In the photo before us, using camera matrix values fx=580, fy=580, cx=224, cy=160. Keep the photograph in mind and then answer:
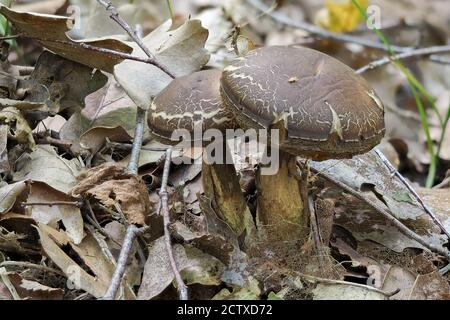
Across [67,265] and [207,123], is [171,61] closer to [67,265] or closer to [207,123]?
[207,123]

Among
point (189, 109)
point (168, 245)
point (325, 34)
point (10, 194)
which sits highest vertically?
point (189, 109)

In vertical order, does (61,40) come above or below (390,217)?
above

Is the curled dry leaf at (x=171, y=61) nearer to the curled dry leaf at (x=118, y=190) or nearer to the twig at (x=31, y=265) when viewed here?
the curled dry leaf at (x=118, y=190)

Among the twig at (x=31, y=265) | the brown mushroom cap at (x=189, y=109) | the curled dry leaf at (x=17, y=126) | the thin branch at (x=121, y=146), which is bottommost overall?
the thin branch at (x=121, y=146)

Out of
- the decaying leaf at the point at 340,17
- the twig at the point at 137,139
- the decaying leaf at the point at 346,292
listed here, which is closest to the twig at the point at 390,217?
the decaying leaf at the point at 346,292

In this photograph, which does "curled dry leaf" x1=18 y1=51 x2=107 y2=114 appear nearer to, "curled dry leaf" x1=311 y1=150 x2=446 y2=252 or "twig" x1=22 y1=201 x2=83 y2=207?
"twig" x1=22 y1=201 x2=83 y2=207

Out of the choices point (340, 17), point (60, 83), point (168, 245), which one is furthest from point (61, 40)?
point (340, 17)
